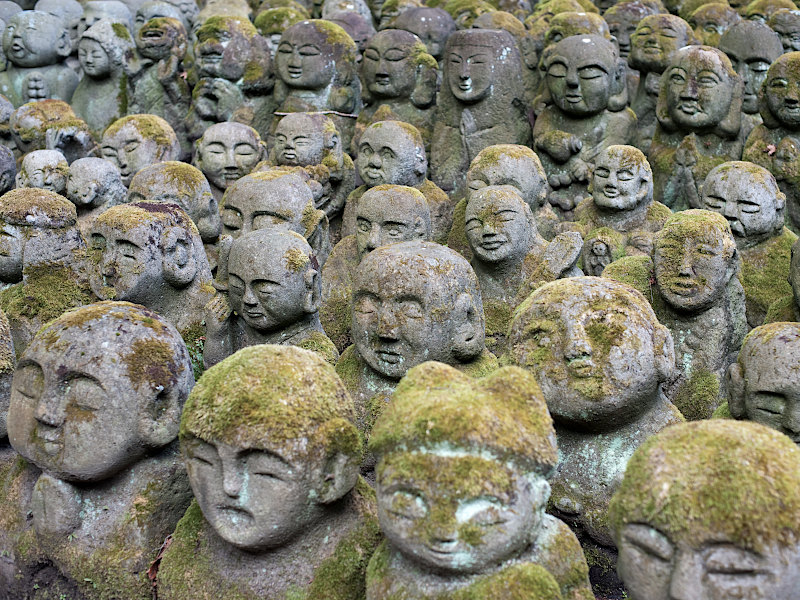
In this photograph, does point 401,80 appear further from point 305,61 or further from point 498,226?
point 498,226

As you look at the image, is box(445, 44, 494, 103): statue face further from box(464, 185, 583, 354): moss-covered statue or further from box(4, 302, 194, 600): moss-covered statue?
box(4, 302, 194, 600): moss-covered statue

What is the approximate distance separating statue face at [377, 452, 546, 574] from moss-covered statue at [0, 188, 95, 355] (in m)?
4.85

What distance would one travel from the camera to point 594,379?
15.2 feet

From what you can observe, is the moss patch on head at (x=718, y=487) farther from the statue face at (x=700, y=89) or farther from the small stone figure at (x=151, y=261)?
the statue face at (x=700, y=89)

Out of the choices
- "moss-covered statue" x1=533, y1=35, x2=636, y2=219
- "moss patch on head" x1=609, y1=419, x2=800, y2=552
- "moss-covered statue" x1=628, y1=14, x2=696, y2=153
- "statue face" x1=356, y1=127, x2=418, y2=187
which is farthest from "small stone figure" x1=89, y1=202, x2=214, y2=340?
"moss-covered statue" x1=628, y1=14, x2=696, y2=153

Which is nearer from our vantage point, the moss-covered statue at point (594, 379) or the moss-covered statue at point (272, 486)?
the moss-covered statue at point (272, 486)

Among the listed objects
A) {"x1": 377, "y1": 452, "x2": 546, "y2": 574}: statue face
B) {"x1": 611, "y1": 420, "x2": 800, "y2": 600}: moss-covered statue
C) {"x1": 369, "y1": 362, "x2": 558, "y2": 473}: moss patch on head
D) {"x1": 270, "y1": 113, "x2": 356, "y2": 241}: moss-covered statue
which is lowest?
{"x1": 270, "y1": 113, "x2": 356, "y2": 241}: moss-covered statue

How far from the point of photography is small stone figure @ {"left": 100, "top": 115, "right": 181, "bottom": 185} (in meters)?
10.8

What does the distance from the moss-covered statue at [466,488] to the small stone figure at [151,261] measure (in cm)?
395

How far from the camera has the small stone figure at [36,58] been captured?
15039 mm

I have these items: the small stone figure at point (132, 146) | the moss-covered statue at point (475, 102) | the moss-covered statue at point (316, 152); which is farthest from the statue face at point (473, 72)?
the small stone figure at point (132, 146)

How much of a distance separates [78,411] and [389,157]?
6.04m

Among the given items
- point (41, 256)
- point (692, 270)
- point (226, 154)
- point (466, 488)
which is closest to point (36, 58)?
point (226, 154)

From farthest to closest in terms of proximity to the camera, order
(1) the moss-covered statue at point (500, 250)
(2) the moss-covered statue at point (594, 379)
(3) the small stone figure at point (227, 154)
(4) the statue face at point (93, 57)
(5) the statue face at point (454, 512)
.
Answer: (4) the statue face at point (93, 57)
(3) the small stone figure at point (227, 154)
(1) the moss-covered statue at point (500, 250)
(2) the moss-covered statue at point (594, 379)
(5) the statue face at point (454, 512)
